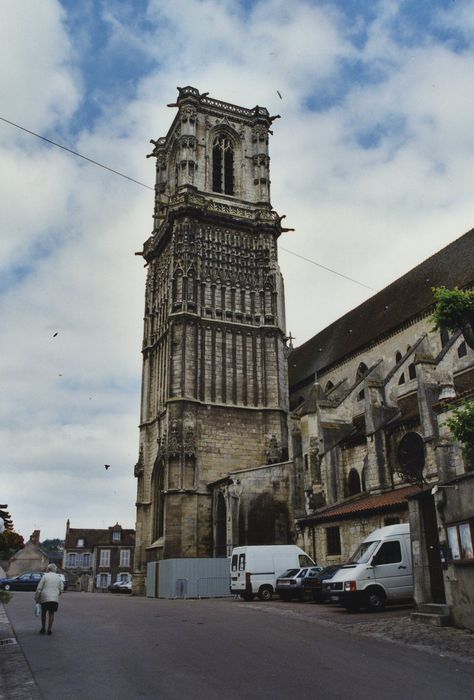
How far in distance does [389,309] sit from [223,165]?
544 inches

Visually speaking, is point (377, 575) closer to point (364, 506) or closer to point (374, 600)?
point (374, 600)

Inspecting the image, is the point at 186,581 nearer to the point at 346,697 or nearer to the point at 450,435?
the point at 450,435

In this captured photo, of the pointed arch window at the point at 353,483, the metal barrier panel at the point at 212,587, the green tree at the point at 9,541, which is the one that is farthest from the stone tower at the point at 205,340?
the green tree at the point at 9,541

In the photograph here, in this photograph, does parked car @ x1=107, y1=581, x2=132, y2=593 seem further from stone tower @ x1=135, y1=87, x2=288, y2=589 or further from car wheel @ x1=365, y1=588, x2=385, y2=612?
car wheel @ x1=365, y1=588, x2=385, y2=612

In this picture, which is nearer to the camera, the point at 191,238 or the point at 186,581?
the point at 186,581

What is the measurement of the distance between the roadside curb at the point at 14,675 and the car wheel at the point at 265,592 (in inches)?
428

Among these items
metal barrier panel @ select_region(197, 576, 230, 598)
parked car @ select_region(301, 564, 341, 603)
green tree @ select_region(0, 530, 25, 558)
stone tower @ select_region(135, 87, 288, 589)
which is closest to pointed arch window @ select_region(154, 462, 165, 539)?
stone tower @ select_region(135, 87, 288, 589)

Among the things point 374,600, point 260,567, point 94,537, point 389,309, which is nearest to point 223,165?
point 389,309

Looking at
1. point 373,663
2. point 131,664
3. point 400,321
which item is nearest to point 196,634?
point 131,664

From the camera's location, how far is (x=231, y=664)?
7.47 meters

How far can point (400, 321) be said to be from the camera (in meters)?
27.8

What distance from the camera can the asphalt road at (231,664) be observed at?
614 centimetres

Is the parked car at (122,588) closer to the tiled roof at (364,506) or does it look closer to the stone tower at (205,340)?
the stone tower at (205,340)

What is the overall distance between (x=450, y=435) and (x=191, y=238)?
66.2 feet
